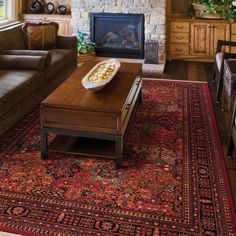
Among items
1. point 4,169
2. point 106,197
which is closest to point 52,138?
point 4,169

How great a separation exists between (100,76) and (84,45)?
11.0 ft

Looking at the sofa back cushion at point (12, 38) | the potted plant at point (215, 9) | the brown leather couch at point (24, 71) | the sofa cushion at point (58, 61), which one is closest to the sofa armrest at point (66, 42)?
the brown leather couch at point (24, 71)

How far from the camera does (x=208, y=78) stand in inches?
226

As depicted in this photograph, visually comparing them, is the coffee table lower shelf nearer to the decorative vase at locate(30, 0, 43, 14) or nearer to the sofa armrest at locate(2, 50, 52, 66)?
the sofa armrest at locate(2, 50, 52, 66)

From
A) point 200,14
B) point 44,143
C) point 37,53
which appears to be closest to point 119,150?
point 44,143

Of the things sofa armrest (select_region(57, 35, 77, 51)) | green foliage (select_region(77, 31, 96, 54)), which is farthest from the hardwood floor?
sofa armrest (select_region(57, 35, 77, 51))

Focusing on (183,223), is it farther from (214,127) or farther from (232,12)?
(232,12)

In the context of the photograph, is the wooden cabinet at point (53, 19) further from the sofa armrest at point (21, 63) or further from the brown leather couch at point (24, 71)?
the sofa armrest at point (21, 63)

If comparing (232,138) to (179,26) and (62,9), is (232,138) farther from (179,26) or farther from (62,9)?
(62,9)

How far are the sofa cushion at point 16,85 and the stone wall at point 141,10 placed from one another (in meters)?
2.87

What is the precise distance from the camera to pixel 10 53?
4395mm

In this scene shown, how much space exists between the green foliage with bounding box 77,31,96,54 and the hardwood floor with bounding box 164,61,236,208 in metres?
1.40

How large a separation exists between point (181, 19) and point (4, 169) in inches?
185

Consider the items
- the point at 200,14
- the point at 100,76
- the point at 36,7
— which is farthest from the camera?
the point at 36,7
